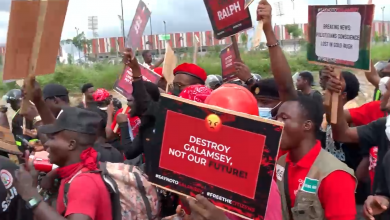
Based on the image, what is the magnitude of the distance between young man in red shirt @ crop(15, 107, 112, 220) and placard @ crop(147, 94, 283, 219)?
1.45ft

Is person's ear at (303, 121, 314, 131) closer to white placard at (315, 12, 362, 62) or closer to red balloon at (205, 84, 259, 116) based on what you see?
red balloon at (205, 84, 259, 116)

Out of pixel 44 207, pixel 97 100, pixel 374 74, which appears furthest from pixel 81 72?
pixel 44 207

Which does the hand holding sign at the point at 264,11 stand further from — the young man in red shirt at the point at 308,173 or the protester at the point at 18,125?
the protester at the point at 18,125

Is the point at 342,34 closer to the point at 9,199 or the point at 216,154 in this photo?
the point at 216,154

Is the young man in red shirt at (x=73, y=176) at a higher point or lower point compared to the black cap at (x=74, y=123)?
lower

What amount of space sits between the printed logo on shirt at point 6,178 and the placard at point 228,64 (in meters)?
3.44

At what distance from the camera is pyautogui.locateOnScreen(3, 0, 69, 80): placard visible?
3107 millimetres

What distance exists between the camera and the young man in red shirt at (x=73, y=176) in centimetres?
232

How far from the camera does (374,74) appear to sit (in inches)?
201

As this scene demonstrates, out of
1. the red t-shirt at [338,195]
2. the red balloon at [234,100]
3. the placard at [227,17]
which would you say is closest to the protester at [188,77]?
the placard at [227,17]

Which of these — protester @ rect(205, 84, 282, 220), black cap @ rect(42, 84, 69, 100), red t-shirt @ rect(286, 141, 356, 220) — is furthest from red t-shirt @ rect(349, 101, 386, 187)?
black cap @ rect(42, 84, 69, 100)

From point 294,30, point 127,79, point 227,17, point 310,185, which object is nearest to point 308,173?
point 310,185

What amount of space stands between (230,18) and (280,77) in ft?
3.40

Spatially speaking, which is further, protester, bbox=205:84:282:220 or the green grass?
the green grass
